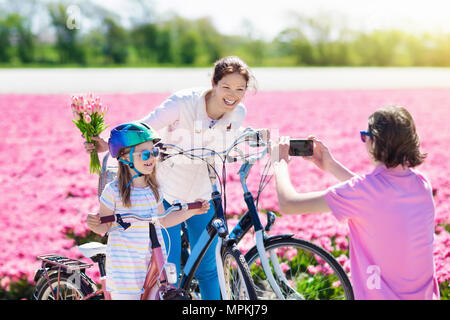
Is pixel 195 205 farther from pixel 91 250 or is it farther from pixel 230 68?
pixel 230 68

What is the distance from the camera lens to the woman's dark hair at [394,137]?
2.29 metres

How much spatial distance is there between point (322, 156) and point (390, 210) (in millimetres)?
616

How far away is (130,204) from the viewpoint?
8.75 feet

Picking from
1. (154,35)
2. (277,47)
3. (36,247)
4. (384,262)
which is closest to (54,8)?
(154,35)

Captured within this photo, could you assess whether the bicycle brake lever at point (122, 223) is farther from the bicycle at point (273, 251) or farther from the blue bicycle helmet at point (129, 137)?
the bicycle at point (273, 251)

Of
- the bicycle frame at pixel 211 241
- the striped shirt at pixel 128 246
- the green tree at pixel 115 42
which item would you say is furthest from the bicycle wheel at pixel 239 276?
the green tree at pixel 115 42

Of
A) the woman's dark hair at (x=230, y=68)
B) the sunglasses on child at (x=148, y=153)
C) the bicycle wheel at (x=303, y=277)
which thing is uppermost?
the woman's dark hair at (x=230, y=68)

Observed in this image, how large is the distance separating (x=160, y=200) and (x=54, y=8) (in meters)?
37.8

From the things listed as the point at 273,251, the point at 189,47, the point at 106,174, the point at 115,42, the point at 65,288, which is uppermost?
the point at 115,42

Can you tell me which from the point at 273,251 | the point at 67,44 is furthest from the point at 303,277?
the point at 67,44

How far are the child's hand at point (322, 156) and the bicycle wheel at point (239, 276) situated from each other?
57 cm

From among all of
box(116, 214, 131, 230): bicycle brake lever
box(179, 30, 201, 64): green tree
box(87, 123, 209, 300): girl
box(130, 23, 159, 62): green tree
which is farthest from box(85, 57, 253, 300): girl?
box(130, 23, 159, 62): green tree

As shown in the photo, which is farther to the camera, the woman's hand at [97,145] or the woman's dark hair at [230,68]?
the woman's dark hair at [230,68]

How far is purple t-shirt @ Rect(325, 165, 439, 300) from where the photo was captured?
90.4 inches
